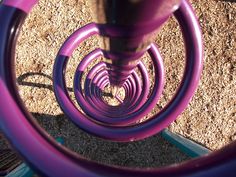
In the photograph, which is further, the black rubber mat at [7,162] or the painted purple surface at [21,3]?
the black rubber mat at [7,162]

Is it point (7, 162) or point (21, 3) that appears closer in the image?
point (21, 3)

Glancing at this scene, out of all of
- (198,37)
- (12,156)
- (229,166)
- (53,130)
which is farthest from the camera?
(53,130)

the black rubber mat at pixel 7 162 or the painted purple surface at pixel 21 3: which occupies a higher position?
the painted purple surface at pixel 21 3

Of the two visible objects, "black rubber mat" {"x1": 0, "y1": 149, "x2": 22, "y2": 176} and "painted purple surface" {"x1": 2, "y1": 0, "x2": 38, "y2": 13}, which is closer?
"painted purple surface" {"x1": 2, "y1": 0, "x2": 38, "y2": 13}

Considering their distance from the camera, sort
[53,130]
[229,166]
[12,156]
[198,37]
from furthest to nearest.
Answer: [53,130] < [12,156] < [198,37] < [229,166]

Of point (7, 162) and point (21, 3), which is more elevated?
point (21, 3)

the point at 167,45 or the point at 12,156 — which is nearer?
the point at 12,156

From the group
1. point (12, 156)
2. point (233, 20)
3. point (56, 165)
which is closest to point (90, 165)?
point (56, 165)

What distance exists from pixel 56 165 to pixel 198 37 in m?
0.78

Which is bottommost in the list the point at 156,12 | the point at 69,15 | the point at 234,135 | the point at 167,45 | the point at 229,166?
the point at 234,135

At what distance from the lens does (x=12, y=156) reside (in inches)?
149

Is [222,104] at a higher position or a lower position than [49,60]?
lower

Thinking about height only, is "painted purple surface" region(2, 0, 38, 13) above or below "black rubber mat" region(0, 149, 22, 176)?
above

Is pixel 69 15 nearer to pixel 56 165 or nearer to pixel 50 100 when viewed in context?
pixel 50 100
